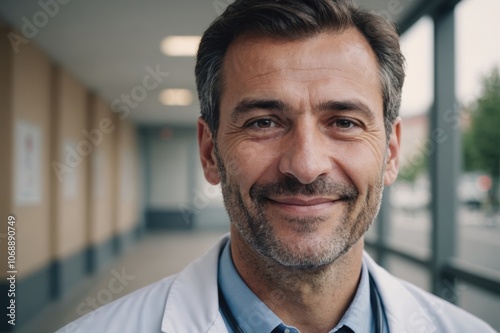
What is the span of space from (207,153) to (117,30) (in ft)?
12.6

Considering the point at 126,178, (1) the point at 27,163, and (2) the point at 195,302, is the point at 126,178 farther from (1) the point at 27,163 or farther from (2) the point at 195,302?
(2) the point at 195,302

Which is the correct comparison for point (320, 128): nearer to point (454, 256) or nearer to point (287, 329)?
point (287, 329)

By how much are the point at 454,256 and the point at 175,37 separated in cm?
331

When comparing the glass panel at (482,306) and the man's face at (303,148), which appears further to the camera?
the glass panel at (482,306)

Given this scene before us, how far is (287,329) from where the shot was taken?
107 centimetres

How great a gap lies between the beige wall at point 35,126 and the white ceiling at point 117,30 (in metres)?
0.21

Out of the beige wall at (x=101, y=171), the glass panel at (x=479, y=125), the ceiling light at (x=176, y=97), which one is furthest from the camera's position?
the ceiling light at (x=176, y=97)

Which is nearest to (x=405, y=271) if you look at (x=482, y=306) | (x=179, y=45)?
(x=482, y=306)

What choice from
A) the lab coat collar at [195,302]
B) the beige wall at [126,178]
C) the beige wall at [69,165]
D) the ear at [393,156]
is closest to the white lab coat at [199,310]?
the lab coat collar at [195,302]

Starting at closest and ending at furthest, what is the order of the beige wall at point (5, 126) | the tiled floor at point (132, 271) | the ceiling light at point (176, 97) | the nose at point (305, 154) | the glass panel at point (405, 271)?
the nose at point (305, 154) < the beige wall at point (5, 126) < the tiled floor at point (132, 271) < the glass panel at point (405, 271) < the ceiling light at point (176, 97)

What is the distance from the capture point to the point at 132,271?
7.17 metres

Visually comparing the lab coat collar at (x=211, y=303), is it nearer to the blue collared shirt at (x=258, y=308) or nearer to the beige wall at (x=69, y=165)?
the blue collared shirt at (x=258, y=308)

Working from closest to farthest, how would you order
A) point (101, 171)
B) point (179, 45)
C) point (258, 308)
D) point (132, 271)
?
point (258, 308) < point (179, 45) < point (132, 271) < point (101, 171)

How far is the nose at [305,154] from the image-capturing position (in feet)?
3.22
